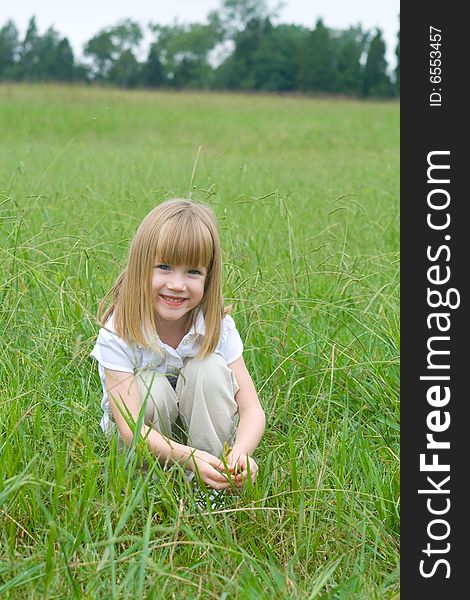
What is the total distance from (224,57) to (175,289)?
146 feet

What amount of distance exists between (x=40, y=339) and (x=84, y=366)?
5.8 inches

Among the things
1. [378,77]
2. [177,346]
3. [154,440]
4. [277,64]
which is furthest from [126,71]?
[154,440]

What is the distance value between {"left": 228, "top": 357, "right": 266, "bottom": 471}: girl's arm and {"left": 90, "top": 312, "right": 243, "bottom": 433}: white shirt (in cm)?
5

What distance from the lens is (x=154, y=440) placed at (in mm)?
1721

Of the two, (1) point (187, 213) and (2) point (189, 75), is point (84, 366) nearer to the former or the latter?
(1) point (187, 213)

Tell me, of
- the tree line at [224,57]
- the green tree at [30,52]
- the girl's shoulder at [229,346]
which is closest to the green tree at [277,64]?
the tree line at [224,57]

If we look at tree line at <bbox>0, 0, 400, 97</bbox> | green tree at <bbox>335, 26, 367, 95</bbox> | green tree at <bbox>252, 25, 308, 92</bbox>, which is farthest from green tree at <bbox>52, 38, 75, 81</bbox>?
green tree at <bbox>335, 26, 367, 95</bbox>

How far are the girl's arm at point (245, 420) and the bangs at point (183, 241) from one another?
28 centimetres

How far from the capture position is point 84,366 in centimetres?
214

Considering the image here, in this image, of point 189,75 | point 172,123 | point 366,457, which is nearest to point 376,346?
point 366,457

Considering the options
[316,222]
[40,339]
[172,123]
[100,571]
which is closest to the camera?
[100,571]

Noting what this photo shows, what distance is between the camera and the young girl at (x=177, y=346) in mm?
1810

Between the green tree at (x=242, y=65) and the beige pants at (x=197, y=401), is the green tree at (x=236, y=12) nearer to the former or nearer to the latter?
the green tree at (x=242, y=65)

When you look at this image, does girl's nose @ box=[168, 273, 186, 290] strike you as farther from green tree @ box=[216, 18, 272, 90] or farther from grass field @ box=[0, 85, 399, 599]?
green tree @ box=[216, 18, 272, 90]
